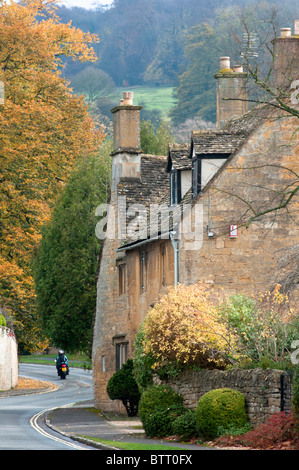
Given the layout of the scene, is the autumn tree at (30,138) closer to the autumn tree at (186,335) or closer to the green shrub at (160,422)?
the autumn tree at (186,335)

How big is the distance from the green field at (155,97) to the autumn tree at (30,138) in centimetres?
7734

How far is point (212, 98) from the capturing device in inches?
4289

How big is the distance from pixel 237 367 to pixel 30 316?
28015mm

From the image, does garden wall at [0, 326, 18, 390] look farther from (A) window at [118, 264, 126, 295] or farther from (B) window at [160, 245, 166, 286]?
(B) window at [160, 245, 166, 286]

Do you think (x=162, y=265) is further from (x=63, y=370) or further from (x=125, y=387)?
(x=63, y=370)

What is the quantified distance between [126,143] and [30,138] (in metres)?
15.3

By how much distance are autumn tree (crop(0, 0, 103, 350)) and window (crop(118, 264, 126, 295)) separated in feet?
37.0

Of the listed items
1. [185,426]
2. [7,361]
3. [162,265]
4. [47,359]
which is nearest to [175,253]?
[162,265]

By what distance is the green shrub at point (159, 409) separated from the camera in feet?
75.4

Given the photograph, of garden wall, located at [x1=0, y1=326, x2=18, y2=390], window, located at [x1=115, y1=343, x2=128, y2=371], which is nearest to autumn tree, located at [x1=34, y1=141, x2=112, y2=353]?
window, located at [x1=115, y1=343, x2=128, y2=371]

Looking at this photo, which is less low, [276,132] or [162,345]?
[276,132]

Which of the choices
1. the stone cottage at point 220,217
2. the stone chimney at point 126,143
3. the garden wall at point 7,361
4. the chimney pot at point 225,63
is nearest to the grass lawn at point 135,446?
the stone cottage at point 220,217

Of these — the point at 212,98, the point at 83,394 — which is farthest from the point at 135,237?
the point at 212,98
